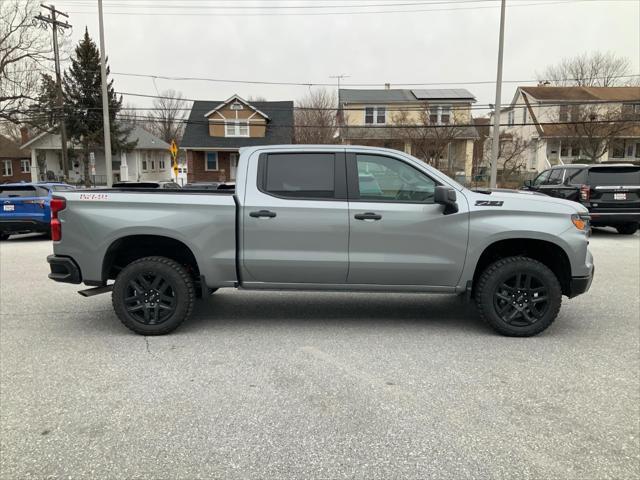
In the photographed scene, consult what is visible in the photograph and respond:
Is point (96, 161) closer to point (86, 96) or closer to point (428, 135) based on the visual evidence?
point (86, 96)

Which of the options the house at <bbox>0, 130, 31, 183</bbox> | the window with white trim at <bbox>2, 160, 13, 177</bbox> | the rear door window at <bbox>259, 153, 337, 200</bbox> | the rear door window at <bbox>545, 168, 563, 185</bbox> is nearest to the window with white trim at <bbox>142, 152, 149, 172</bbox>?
the house at <bbox>0, 130, 31, 183</bbox>

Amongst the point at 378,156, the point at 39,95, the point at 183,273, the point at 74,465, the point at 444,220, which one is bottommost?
the point at 74,465

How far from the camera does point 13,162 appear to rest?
53688 mm

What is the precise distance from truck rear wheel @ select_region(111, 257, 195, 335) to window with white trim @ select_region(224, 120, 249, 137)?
1427 inches

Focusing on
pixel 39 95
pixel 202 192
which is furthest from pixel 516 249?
pixel 39 95

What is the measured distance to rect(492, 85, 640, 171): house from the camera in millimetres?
34406

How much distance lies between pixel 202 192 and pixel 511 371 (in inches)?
131

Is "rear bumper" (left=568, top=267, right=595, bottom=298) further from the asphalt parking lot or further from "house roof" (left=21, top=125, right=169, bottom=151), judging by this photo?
"house roof" (left=21, top=125, right=169, bottom=151)

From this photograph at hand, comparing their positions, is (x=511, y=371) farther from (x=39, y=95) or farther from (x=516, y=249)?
(x=39, y=95)

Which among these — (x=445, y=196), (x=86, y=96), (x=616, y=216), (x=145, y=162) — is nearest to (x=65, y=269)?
(x=445, y=196)

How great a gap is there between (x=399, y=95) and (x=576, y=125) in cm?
1351

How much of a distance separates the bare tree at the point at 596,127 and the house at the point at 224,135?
2116 centimetres

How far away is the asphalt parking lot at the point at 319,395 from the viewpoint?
2.86 metres

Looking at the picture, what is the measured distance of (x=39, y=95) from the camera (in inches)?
1184
